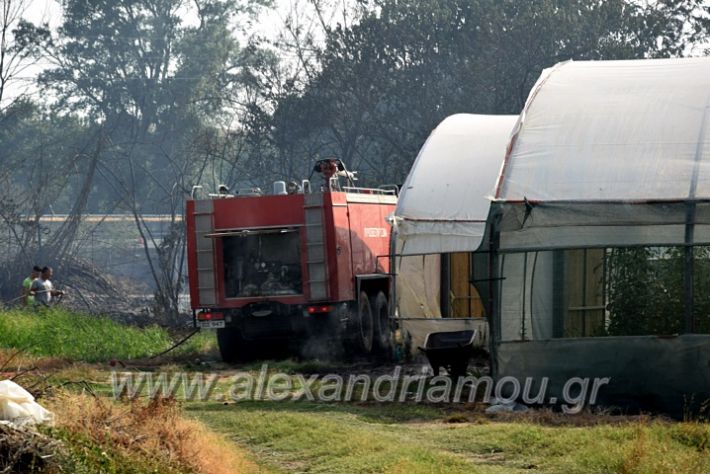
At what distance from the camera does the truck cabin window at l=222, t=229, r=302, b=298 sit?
22031 millimetres

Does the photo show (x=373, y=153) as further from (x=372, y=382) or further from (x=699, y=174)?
(x=699, y=174)

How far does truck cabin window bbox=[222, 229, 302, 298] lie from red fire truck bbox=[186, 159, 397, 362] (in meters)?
0.02

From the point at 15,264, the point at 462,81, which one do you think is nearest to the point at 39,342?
the point at 15,264

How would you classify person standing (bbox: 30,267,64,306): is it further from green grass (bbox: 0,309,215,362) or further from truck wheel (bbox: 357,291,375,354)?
truck wheel (bbox: 357,291,375,354)

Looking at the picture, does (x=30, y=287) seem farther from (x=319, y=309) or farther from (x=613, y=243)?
(x=613, y=243)

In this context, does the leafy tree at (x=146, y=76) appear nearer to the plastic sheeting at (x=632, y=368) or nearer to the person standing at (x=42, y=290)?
the person standing at (x=42, y=290)

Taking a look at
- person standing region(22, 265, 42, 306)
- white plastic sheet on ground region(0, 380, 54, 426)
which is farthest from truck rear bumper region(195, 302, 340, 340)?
white plastic sheet on ground region(0, 380, 54, 426)

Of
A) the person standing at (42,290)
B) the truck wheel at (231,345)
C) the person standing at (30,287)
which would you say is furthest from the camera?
the person standing at (42,290)

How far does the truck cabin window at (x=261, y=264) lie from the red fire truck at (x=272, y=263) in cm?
2

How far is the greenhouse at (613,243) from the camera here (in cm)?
1421

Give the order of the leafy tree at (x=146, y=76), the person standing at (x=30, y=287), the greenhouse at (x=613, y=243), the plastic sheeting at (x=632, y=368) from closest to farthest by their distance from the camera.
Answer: the plastic sheeting at (x=632, y=368) → the greenhouse at (x=613, y=243) → the person standing at (x=30, y=287) → the leafy tree at (x=146, y=76)

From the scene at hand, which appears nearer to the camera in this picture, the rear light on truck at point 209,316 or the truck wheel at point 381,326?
the rear light on truck at point 209,316

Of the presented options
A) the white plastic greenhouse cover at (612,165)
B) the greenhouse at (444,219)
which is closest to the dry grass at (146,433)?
the white plastic greenhouse cover at (612,165)

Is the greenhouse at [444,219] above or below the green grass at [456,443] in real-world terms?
above
